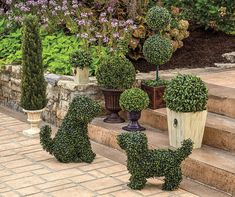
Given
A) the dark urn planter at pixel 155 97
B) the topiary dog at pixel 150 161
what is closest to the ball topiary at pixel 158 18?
the dark urn planter at pixel 155 97

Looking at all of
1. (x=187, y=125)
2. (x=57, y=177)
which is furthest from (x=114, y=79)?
(x=57, y=177)

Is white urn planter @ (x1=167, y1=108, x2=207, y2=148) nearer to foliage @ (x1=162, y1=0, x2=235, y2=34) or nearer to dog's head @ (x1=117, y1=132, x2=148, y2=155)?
dog's head @ (x1=117, y1=132, x2=148, y2=155)

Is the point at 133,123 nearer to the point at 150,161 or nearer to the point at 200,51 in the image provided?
the point at 150,161

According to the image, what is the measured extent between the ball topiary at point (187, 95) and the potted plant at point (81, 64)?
1748 mm

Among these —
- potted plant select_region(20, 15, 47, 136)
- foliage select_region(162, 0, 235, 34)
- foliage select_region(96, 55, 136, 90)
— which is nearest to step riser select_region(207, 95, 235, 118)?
foliage select_region(96, 55, 136, 90)

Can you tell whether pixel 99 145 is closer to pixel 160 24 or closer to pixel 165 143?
pixel 165 143

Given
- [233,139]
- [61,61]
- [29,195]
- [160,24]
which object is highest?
[160,24]

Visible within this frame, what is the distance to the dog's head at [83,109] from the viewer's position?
244 inches

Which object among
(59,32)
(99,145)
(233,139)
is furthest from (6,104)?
(233,139)

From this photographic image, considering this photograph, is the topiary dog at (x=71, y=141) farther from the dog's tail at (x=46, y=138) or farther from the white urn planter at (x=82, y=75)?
the white urn planter at (x=82, y=75)

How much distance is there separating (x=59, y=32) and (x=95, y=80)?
6.78 ft

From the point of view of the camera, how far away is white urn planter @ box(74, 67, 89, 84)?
7508 mm

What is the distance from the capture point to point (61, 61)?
852 cm

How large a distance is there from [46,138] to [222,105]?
6.65ft
